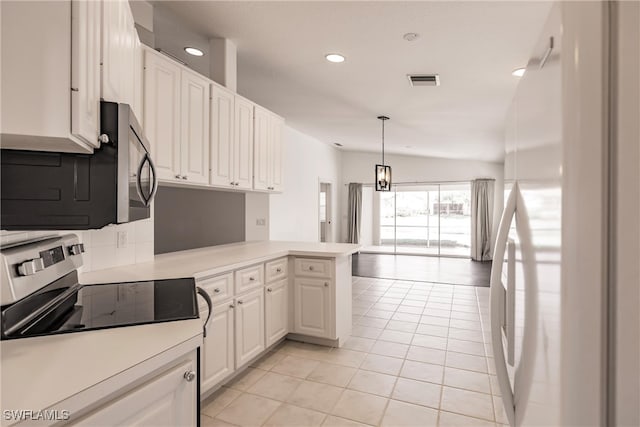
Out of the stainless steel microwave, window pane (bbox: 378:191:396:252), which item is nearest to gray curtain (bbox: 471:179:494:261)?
window pane (bbox: 378:191:396:252)

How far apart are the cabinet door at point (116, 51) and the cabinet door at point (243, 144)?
1.48 metres

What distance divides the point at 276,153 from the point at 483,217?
6.53 metres

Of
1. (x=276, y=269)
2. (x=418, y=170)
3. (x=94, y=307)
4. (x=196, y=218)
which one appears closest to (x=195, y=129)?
(x=276, y=269)

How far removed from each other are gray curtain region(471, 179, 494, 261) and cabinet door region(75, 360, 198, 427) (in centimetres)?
852

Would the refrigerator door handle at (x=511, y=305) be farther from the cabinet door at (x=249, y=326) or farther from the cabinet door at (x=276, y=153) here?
the cabinet door at (x=276, y=153)

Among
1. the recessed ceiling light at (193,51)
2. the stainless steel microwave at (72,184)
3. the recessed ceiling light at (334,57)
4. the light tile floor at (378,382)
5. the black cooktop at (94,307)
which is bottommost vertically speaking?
the light tile floor at (378,382)

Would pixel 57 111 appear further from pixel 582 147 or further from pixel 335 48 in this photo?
pixel 335 48

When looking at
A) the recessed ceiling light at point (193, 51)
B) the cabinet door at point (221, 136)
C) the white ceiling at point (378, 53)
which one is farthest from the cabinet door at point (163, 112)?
the recessed ceiling light at point (193, 51)

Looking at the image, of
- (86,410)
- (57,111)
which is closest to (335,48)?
(57,111)

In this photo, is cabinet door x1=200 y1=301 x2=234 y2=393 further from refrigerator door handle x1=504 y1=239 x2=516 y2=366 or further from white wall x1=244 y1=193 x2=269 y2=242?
white wall x1=244 y1=193 x2=269 y2=242

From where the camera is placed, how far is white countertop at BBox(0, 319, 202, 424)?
75cm

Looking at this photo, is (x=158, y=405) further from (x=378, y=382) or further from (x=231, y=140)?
(x=231, y=140)

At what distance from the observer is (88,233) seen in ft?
6.43

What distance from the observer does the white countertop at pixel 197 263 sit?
190 centimetres
